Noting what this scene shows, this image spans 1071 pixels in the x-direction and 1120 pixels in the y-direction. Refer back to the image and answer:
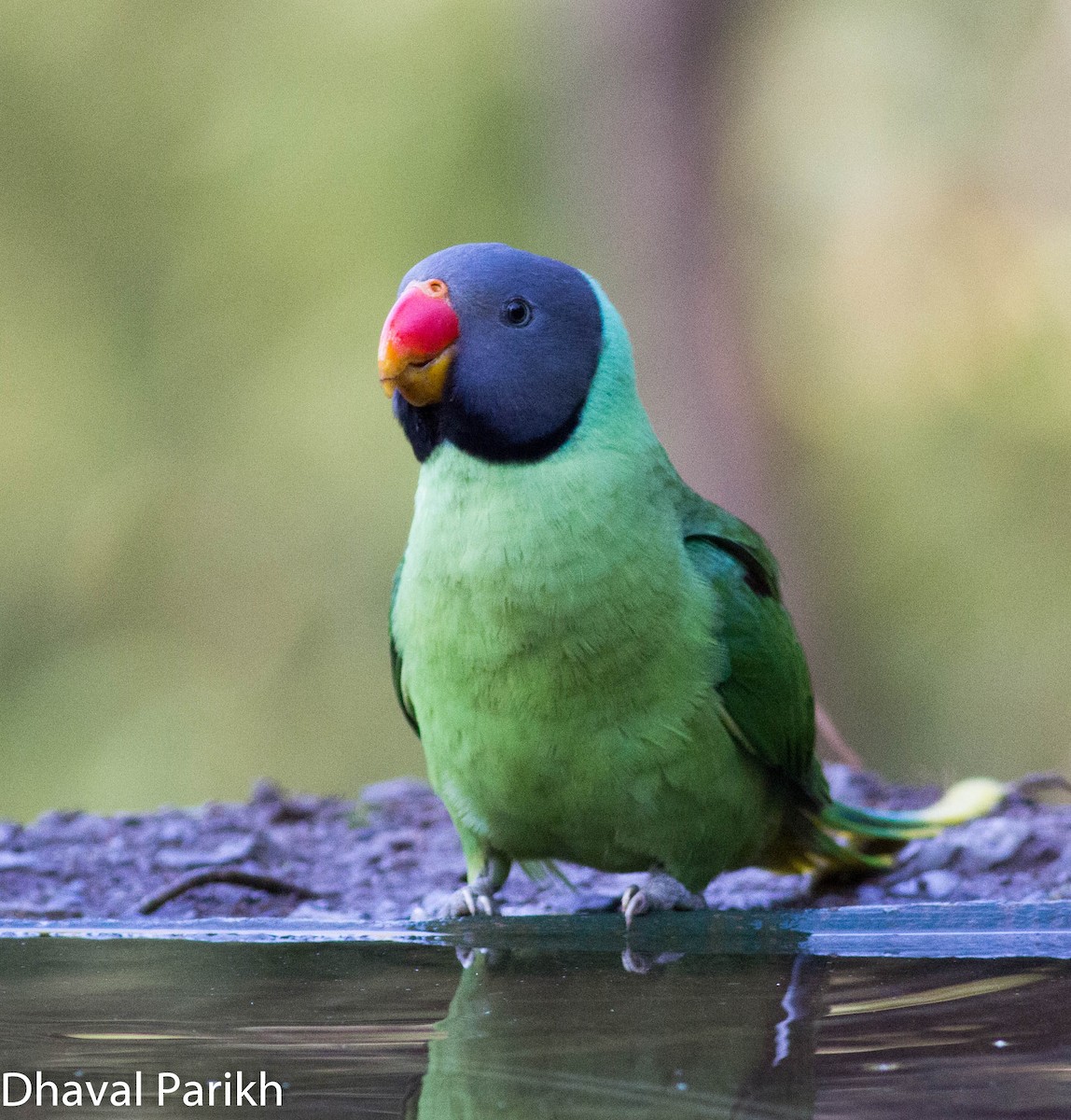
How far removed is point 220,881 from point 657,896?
972 millimetres

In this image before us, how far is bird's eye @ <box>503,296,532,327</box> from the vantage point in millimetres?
2949

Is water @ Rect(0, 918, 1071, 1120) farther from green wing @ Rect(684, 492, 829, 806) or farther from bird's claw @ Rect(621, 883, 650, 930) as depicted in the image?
green wing @ Rect(684, 492, 829, 806)

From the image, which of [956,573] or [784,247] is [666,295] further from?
[956,573]

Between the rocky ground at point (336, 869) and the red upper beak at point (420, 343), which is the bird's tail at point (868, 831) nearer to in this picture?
the rocky ground at point (336, 869)

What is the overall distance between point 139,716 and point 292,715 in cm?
100

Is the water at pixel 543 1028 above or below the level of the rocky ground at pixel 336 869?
below

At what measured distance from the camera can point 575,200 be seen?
677cm

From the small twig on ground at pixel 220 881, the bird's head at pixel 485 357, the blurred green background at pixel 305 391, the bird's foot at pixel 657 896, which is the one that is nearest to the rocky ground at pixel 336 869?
the small twig on ground at pixel 220 881

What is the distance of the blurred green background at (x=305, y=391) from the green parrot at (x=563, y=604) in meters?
5.64

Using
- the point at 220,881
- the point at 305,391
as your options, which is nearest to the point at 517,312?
the point at 220,881

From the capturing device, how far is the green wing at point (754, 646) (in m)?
3.07

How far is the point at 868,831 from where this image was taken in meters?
3.64

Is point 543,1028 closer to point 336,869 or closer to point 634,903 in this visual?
point 634,903

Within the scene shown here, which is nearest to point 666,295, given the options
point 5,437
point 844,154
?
point 844,154
